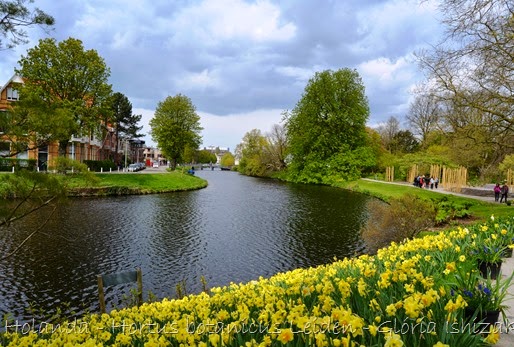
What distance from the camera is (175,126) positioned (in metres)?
67.9

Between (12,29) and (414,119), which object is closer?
(12,29)

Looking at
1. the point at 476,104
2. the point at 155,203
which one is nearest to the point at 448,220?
the point at 476,104

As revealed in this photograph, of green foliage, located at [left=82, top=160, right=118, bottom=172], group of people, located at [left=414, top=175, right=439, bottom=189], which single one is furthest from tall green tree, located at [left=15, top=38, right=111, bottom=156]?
group of people, located at [left=414, top=175, right=439, bottom=189]

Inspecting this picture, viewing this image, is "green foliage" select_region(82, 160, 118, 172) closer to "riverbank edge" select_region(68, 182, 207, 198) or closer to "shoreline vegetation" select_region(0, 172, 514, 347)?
"riverbank edge" select_region(68, 182, 207, 198)

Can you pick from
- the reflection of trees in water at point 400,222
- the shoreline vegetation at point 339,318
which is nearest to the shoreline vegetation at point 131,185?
the reflection of trees in water at point 400,222

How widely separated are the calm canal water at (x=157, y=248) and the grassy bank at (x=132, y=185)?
25.5ft

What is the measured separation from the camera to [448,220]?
20.3 m

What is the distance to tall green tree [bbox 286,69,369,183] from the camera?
201 ft

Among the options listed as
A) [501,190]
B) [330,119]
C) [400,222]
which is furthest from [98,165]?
[501,190]

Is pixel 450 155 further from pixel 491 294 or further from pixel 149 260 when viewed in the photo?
pixel 491 294

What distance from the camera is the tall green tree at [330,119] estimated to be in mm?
61125

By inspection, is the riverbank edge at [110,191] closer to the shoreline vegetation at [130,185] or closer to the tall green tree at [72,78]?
the shoreline vegetation at [130,185]

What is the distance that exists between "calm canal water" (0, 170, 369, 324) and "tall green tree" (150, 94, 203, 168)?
3945 cm

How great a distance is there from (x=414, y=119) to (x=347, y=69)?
15963 millimetres
